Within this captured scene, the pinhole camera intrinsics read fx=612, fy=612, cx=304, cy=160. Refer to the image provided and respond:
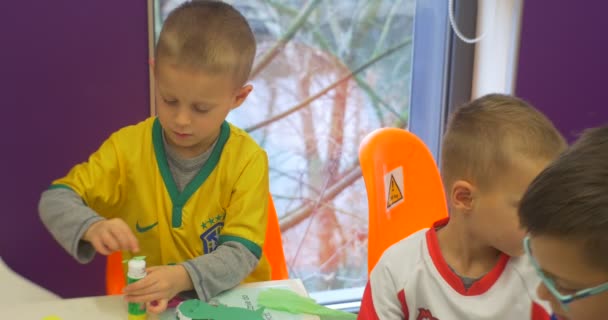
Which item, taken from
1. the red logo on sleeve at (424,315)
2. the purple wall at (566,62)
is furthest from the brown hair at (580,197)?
the purple wall at (566,62)

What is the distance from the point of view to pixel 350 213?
2268 millimetres

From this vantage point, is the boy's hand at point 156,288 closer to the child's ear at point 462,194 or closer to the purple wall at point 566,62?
the child's ear at point 462,194

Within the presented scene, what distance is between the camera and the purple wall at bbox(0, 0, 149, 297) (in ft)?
5.11

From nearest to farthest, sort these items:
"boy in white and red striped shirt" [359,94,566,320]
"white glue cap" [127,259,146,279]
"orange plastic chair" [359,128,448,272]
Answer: "white glue cap" [127,259,146,279]
"boy in white and red striped shirt" [359,94,566,320]
"orange plastic chair" [359,128,448,272]

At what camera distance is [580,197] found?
0.70m

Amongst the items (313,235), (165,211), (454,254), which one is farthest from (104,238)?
(313,235)

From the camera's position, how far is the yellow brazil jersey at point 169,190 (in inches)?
51.3

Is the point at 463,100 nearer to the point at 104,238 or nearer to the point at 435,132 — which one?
the point at 435,132

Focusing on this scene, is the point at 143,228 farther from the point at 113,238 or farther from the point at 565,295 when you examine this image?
the point at 565,295

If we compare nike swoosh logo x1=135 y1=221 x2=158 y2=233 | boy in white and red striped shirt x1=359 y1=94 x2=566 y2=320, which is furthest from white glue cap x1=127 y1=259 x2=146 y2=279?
boy in white and red striped shirt x1=359 y1=94 x2=566 y2=320

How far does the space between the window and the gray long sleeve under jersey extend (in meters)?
0.85

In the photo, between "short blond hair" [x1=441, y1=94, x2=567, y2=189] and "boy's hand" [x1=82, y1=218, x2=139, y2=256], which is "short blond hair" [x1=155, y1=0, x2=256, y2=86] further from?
"short blond hair" [x1=441, y1=94, x2=567, y2=189]

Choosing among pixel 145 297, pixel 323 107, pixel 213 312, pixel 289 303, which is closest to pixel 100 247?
pixel 145 297

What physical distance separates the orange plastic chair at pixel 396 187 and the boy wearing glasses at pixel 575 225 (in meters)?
0.73
